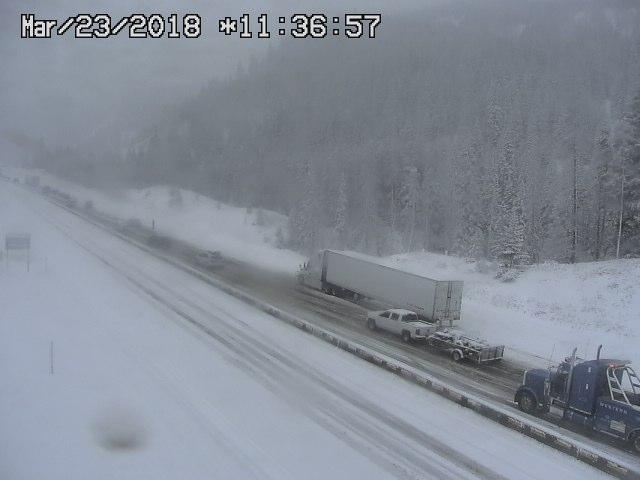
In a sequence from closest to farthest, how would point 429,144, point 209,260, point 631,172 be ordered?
point 631,172 < point 209,260 < point 429,144

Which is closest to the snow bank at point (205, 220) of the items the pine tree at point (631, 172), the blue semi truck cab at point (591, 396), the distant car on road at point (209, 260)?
the distant car on road at point (209, 260)

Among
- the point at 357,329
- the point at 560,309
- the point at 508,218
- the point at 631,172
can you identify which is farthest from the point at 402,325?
the point at 631,172

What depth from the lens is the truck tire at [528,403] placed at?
1664 centimetres

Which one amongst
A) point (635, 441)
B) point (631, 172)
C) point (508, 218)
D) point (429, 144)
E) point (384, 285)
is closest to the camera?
point (635, 441)

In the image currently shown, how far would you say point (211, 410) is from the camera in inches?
581

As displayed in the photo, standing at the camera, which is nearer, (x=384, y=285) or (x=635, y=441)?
(x=635, y=441)

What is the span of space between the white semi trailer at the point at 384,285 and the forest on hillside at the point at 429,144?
15617 mm

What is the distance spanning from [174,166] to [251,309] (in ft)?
390

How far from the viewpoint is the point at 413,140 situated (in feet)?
279

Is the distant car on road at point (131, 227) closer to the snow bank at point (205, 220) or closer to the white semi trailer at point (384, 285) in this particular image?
the snow bank at point (205, 220)

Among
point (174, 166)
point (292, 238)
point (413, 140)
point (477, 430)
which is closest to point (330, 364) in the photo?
point (477, 430)

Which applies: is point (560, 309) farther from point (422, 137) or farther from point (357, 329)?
point (422, 137)

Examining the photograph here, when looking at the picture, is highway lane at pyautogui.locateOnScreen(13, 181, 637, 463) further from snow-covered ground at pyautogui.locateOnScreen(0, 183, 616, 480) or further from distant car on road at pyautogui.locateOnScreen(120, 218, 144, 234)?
distant car on road at pyautogui.locateOnScreen(120, 218, 144, 234)

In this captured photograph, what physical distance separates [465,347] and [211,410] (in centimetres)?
1233
